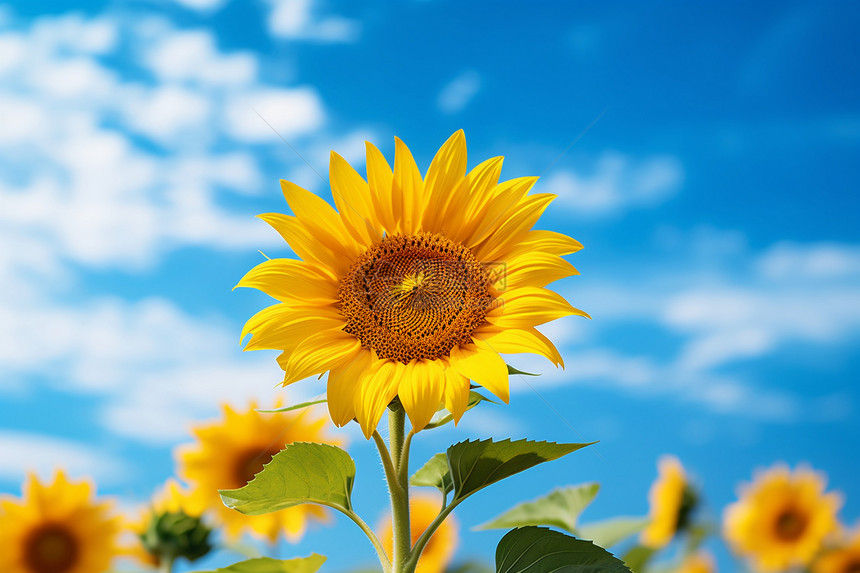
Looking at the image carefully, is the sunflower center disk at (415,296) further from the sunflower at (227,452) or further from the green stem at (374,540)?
the sunflower at (227,452)

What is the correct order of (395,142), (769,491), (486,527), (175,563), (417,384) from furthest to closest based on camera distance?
(769,491)
(175,563)
(486,527)
(395,142)
(417,384)

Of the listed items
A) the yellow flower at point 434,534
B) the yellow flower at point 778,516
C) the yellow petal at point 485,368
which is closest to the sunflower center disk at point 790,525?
the yellow flower at point 778,516

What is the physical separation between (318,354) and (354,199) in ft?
1.36

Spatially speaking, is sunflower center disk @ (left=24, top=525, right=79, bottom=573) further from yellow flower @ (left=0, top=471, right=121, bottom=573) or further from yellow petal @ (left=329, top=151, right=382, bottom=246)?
yellow petal @ (left=329, top=151, right=382, bottom=246)

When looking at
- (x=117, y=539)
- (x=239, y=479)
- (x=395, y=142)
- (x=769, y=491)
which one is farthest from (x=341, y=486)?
(x=769, y=491)

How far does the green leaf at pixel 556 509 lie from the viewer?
2.59 meters

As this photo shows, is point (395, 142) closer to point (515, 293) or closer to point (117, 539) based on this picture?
point (515, 293)

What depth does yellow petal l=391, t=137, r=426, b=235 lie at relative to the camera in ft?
6.17

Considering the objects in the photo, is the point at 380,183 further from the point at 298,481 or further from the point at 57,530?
the point at 57,530

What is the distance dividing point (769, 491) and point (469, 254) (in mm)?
4933

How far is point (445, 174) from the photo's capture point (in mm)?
1871

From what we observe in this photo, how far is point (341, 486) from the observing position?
1.73m

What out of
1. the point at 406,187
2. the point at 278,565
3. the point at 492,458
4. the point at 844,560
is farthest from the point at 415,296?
the point at 844,560

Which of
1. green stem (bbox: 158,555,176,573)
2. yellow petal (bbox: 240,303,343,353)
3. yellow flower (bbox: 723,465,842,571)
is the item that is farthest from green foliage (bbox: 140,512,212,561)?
yellow flower (bbox: 723,465,842,571)
